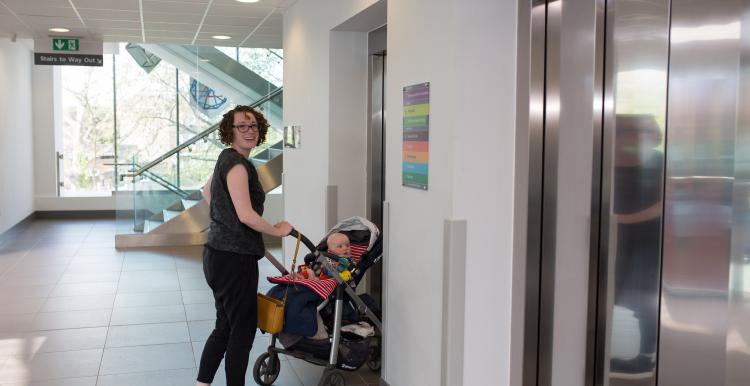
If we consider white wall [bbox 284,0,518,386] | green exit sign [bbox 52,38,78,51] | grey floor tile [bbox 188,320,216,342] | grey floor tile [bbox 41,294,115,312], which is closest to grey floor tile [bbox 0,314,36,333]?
grey floor tile [bbox 41,294,115,312]

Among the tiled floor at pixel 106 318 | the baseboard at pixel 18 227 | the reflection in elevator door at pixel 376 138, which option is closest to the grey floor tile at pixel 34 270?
the tiled floor at pixel 106 318

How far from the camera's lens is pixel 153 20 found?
338 inches

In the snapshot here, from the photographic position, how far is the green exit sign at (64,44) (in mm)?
10461

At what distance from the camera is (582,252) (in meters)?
3.26

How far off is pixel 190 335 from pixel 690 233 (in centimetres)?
426

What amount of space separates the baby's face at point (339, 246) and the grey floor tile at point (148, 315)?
229 cm

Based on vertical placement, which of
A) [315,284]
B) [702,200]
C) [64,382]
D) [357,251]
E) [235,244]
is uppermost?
[702,200]

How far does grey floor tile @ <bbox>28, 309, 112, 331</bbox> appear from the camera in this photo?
20.0 ft

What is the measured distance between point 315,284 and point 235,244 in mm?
582

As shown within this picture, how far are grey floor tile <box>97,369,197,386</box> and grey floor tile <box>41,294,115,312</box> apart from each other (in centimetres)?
210

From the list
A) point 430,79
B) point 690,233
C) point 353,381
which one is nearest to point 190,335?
point 353,381

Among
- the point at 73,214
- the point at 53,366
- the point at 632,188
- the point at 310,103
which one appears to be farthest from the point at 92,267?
the point at 632,188

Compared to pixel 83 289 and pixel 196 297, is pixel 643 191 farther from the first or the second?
pixel 83 289

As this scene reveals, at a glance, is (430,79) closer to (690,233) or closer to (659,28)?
(659,28)
